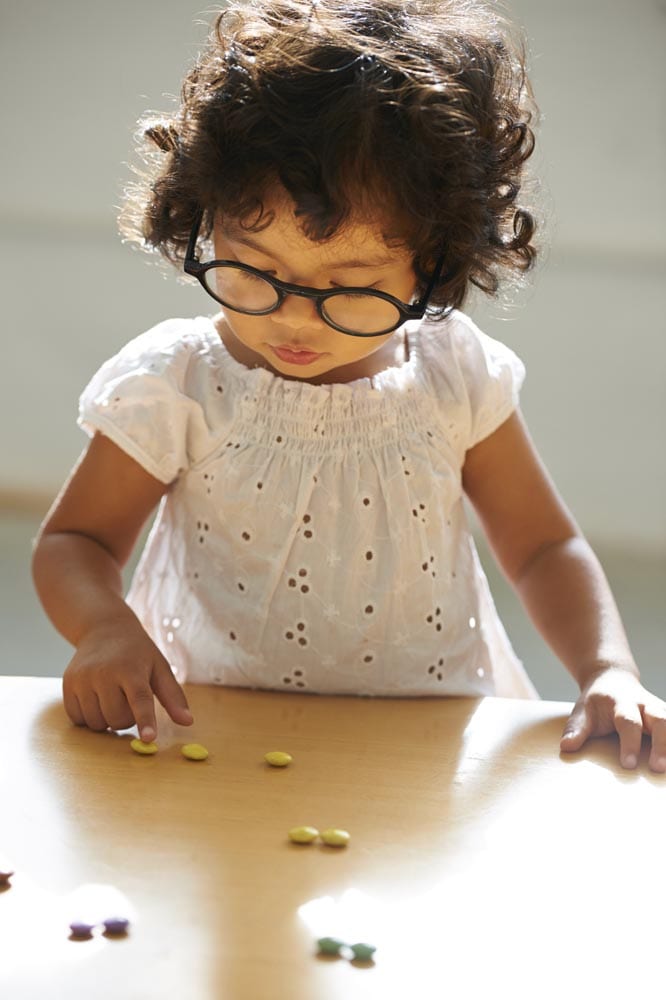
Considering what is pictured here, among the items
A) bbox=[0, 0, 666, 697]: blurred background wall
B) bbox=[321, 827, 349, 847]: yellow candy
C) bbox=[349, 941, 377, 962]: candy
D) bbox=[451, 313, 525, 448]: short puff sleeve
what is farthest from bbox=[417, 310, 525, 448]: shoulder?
bbox=[0, 0, 666, 697]: blurred background wall

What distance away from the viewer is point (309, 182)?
2.95ft

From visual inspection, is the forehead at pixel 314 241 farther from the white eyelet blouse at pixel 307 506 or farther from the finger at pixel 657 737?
the finger at pixel 657 737

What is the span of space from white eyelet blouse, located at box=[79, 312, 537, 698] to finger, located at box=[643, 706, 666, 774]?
0.23 metres

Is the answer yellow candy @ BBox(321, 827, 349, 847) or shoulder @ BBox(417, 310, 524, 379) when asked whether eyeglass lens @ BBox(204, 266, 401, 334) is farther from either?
yellow candy @ BBox(321, 827, 349, 847)

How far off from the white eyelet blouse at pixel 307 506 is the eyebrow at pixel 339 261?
0.19 meters

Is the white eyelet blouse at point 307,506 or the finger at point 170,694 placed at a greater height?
the white eyelet blouse at point 307,506

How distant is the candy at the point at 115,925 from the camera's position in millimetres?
600

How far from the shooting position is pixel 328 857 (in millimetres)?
701

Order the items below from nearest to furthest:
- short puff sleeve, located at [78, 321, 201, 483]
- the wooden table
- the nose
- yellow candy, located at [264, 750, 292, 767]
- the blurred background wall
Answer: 1. the wooden table
2. yellow candy, located at [264, 750, 292, 767]
3. the nose
4. short puff sleeve, located at [78, 321, 201, 483]
5. the blurred background wall

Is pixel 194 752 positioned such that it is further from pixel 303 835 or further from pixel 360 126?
pixel 360 126

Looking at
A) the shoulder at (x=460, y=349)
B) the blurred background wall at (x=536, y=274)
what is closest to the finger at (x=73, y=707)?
the shoulder at (x=460, y=349)

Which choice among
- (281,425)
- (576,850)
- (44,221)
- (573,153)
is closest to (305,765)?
(576,850)

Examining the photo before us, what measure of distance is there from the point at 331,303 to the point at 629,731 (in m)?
0.35

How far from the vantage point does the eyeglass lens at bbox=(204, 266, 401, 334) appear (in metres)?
0.93
